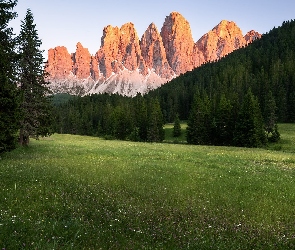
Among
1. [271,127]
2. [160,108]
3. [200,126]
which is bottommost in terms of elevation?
[271,127]

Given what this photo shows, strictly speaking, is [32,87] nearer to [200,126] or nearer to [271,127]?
[200,126]

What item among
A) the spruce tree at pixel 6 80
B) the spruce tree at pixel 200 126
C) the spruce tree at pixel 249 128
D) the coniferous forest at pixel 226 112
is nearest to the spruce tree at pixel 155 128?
the coniferous forest at pixel 226 112

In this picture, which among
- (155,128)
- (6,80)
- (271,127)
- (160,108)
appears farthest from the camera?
(160,108)

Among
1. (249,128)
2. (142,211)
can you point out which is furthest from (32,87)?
(249,128)

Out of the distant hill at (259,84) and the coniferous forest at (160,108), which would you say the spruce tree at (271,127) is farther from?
the distant hill at (259,84)

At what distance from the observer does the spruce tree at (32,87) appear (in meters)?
35.8

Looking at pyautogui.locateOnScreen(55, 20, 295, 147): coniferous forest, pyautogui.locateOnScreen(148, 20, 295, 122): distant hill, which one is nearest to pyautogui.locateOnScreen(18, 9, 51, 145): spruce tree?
pyautogui.locateOnScreen(55, 20, 295, 147): coniferous forest

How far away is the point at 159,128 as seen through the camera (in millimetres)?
94250

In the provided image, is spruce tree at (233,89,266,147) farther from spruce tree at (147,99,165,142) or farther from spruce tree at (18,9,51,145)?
spruce tree at (18,9,51,145)

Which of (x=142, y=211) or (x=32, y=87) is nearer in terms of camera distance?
(x=142, y=211)

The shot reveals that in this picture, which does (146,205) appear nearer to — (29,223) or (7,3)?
(29,223)

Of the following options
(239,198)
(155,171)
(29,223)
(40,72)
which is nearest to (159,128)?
(40,72)

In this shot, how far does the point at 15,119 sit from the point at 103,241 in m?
16.1

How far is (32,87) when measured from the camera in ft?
119
